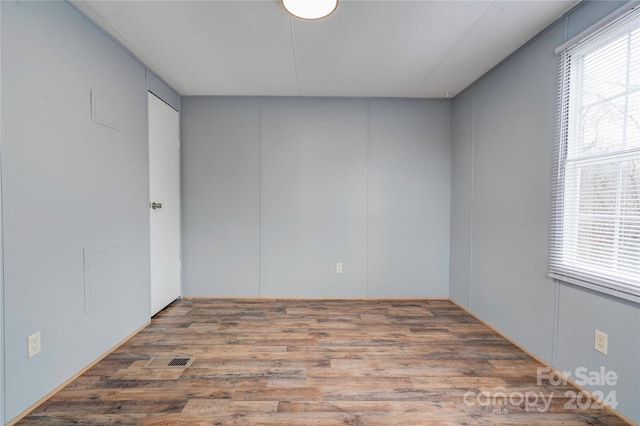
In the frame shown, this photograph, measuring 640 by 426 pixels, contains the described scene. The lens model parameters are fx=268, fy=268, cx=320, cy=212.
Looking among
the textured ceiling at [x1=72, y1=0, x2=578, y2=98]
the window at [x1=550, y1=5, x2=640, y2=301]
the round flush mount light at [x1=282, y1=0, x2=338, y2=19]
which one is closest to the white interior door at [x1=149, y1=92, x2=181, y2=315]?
the textured ceiling at [x1=72, y1=0, x2=578, y2=98]

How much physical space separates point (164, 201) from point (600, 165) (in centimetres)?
363

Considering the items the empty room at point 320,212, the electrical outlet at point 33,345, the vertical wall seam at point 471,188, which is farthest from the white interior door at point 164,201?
the vertical wall seam at point 471,188

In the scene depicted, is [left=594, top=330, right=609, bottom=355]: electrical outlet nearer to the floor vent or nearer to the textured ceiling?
the textured ceiling

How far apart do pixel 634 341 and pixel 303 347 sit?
2.01 meters

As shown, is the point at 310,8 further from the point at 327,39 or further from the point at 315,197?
the point at 315,197

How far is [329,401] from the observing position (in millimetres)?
1597

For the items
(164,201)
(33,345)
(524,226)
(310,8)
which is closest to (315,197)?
(164,201)

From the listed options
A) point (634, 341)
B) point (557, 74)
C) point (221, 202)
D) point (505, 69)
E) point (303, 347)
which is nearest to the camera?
point (634, 341)

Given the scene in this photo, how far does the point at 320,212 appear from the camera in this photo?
3311mm

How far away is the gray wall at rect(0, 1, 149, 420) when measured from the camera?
144 cm

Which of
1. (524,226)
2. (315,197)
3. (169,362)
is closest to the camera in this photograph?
(169,362)

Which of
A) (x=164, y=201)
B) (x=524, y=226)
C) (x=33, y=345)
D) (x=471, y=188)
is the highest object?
(x=471, y=188)

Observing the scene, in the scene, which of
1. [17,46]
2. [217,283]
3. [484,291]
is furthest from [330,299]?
[17,46]

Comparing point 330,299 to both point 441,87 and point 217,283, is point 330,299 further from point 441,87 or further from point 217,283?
point 441,87
